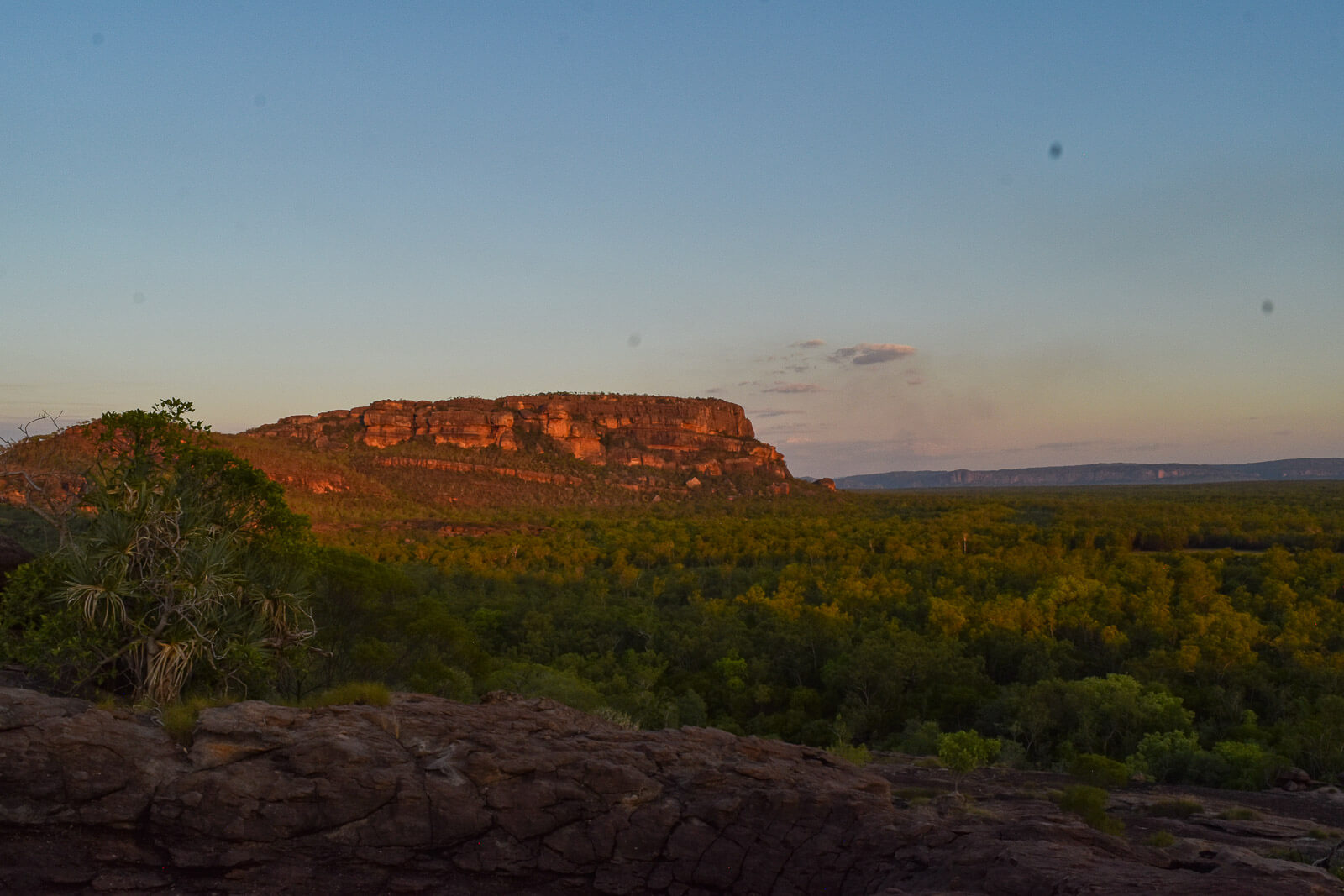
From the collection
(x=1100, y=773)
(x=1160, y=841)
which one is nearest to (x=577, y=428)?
(x=1100, y=773)

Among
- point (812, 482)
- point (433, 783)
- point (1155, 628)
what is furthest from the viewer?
point (812, 482)

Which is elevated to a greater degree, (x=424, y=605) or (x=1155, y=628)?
(x=424, y=605)

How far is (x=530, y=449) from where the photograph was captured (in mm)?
122125

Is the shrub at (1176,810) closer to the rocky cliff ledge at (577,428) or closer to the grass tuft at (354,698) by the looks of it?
the grass tuft at (354,698)

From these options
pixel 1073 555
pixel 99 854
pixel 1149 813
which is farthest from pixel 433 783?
pixel 1073 555

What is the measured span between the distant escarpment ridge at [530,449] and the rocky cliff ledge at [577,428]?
217 mm

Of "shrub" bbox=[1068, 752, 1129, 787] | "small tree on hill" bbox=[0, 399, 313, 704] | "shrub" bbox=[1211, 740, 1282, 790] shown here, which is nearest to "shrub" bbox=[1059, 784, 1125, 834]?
"shrub" bbox=[1068, 752, 1129, 787]

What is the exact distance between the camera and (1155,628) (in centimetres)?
3697

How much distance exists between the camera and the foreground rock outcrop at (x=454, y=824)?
8398 millimetres

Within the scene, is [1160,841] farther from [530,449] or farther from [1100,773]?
[530,449]

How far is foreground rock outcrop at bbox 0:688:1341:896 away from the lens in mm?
8398

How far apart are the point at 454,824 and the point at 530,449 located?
114410mm

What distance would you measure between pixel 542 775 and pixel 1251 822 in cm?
1212

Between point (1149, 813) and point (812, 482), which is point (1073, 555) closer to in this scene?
point (1149, 813)
